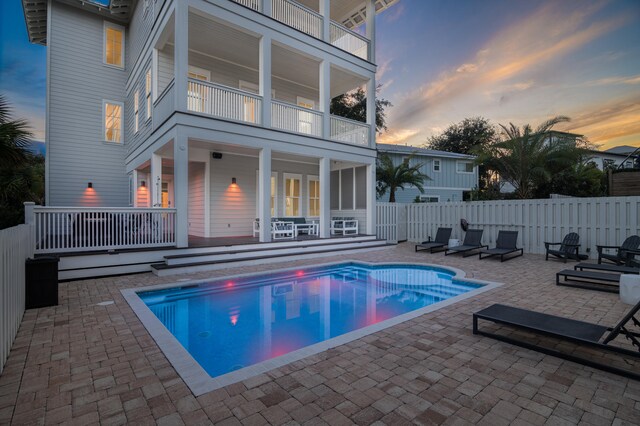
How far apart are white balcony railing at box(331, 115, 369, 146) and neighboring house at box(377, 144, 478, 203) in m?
9.27

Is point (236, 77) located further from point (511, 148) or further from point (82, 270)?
point (511, 148)

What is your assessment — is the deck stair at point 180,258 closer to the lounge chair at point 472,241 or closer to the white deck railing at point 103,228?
the white deck railing at point 103,228

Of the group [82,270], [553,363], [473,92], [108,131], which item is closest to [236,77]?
[108,131]

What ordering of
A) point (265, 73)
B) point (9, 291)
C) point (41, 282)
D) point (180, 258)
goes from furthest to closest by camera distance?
point (265, 73) → point (180, 258) → point (41, 282) → point (9, 291)

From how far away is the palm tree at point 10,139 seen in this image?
5.57 meters

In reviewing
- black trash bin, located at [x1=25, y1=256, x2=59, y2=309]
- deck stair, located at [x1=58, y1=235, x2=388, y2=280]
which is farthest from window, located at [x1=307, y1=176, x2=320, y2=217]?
black trash bin, located at [x1=25, y1=256, x2=59, y2=309]

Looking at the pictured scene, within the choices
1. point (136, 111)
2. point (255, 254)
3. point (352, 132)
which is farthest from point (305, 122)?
point (136, 111)

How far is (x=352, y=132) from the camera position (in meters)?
13.8

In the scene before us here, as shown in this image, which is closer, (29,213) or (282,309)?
(282,309)

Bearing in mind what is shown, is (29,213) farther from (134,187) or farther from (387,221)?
(387,221)

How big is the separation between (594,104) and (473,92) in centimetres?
598

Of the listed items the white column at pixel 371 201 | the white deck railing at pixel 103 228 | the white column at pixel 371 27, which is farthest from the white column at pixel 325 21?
the white deck railing at pixel 103 228

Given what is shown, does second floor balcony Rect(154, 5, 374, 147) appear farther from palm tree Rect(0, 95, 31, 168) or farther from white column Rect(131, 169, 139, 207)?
white column Rect(131, 169, 139, 207)

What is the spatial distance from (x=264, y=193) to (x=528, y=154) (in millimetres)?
11302
